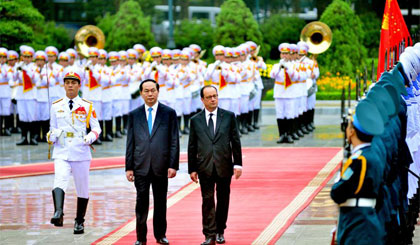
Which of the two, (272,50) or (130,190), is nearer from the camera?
(130,190)

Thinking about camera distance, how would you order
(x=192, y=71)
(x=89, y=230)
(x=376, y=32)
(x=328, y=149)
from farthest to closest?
(x=376, y=32)
(x=192, y=71)
(x=328, y=149)
(x=89, y=230)

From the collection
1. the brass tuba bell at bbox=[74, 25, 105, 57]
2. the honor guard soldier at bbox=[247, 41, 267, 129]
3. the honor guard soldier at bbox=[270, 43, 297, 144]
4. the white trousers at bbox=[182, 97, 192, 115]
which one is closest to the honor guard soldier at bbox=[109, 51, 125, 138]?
the white trousers at bbox=[182, 97, 192, 115]

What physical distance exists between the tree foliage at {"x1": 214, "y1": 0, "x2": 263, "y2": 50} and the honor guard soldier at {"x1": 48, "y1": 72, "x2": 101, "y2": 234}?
28.0 metres

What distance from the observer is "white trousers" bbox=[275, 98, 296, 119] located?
75.3 ft

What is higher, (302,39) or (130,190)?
(302,39)

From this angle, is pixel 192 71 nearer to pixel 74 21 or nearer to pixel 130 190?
pixel 130 190

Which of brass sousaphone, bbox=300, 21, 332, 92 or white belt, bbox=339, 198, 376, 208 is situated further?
brass sousaphone, bbox=300, 21, 332, 92

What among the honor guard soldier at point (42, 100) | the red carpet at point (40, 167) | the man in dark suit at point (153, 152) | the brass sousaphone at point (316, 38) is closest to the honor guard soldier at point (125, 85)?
the honor guard soldier at point (42, 100)

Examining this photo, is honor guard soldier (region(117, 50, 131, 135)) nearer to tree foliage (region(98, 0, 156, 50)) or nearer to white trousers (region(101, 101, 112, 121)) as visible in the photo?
white trousers (region(101, 101, 112, 121))

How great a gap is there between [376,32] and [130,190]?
1126 inches

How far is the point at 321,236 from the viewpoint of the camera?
36.7 ft

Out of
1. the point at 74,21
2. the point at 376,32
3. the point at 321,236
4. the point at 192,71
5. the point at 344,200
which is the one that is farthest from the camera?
the point at 74,21

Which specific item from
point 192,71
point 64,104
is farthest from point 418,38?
point 192,71

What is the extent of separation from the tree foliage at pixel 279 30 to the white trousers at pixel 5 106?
1949 centimetres
